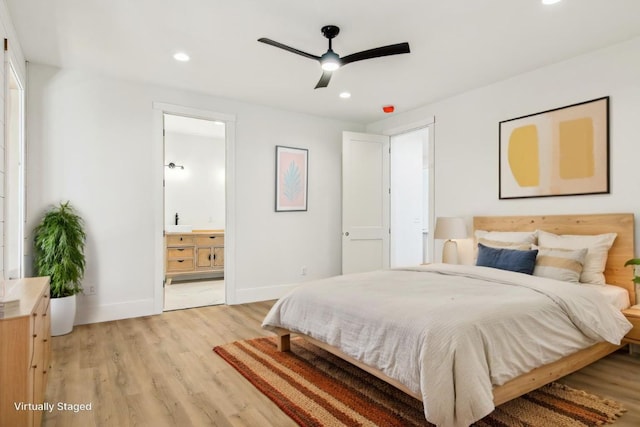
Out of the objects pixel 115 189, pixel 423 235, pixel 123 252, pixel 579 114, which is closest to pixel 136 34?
pixel 115 189

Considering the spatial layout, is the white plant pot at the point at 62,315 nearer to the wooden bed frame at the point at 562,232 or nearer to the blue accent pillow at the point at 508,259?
the wooden bed frame at the point at 562,232

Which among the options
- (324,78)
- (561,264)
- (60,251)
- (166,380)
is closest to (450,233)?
(561,264)

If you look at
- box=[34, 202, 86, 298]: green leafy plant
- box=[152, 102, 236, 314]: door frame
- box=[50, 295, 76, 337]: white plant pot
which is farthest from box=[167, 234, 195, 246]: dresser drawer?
Answer: box=[50, 295, 76, 337]: white plant pot

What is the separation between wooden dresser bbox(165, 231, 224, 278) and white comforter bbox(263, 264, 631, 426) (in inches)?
153

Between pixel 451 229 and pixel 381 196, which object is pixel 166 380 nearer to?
pixel 451 229

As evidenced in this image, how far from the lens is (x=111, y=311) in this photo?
13.4 ft

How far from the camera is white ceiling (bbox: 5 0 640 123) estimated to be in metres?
2.70

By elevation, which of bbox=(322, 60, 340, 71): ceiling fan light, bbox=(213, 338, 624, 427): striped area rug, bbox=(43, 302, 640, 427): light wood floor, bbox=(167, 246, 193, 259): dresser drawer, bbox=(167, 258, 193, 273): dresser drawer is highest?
bbox=(322, 60, 340, 71): ceiling fan light

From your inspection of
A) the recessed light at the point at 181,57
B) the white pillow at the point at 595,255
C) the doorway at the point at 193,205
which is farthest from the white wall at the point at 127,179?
the white pillow at the point at 595,255

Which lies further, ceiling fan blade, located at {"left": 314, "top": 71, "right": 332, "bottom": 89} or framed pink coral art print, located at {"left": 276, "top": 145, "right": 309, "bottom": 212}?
framed pink coral art print, located at {"left": 276, "top": 145, "right": 309, "bottom": 212}

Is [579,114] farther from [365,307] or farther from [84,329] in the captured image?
[84,329]

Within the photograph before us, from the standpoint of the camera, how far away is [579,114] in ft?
11.3

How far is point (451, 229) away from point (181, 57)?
11.0 ft

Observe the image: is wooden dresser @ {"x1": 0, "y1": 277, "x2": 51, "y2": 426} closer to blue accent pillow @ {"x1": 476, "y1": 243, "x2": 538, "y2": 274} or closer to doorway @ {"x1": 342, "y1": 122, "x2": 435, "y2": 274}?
blue accent pillow @ {"x1": 476, "y1": 243, "x2": 538, "y2": 274}
